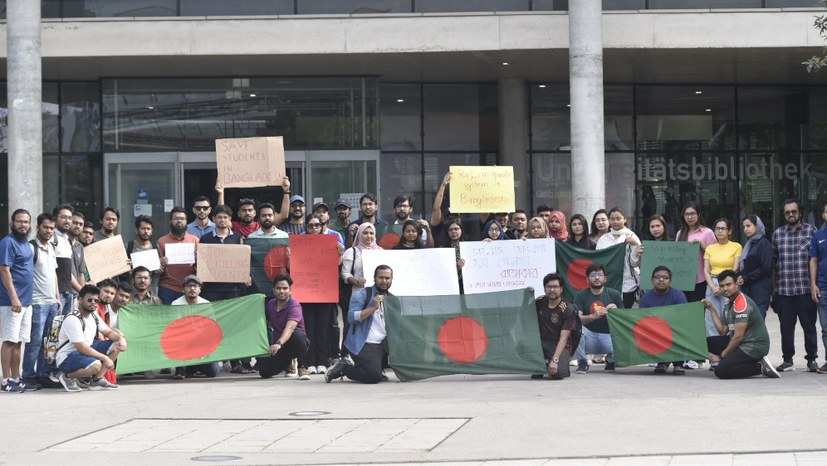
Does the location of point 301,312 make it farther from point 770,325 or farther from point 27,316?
point 770,325

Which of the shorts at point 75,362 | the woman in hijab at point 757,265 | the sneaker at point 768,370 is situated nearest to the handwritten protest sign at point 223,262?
the shorts at point 75,362

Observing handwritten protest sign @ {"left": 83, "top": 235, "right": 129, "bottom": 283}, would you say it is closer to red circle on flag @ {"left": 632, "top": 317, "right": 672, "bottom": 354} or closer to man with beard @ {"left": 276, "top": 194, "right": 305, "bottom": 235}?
man with beard @ {"left": 276, "top": 194, "right": 305, "bottom": 235}

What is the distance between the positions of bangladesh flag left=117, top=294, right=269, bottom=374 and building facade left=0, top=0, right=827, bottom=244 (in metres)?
9.86

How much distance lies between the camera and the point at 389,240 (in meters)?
16.7

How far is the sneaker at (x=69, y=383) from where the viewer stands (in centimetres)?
1411

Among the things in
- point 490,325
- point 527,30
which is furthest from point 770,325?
point 490,325

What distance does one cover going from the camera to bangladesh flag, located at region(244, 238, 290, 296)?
15891 mm

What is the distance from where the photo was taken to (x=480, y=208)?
56.1 feet

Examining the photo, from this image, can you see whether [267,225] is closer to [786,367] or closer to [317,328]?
[317,328]

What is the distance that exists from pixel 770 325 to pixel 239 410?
40.6 feet

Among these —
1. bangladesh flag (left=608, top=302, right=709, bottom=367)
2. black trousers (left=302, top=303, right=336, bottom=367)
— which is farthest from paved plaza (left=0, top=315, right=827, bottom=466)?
black trousers (left=302, top=303, right=336, bottom=367)

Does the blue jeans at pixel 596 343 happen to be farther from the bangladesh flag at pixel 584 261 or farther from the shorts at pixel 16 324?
the shorts at pixel 16 324

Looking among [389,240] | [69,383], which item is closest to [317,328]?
[389,240]

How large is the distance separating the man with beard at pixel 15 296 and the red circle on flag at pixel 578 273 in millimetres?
6416
